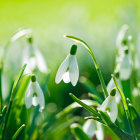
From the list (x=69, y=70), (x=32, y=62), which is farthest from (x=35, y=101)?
(x=32, y=62)

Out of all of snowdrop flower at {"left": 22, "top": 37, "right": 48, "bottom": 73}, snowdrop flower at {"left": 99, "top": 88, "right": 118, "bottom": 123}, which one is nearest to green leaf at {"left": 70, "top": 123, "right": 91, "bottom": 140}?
snowdrop flower at {"left": 99, "top": 88, "right": 118, "bottom": 123}

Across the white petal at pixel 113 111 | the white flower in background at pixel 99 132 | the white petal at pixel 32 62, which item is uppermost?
the white petal at pixel 32 62

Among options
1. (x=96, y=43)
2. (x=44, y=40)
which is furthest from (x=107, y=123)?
(x=44, y=40)

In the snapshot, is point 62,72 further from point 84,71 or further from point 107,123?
point 84,71

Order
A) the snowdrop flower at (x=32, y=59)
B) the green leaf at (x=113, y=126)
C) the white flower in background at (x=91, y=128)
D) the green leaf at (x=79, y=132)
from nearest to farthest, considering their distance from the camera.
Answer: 1. the green leaf at (x=113, y=126)
2. the green leaf at (x=79, y=132)
3. the white flower in background at (x=91, y=128)
4. the snowdrop flower at (x=32, y=59)

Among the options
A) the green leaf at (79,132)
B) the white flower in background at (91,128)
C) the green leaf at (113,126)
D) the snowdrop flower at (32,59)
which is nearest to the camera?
the green leaf at (113,126)

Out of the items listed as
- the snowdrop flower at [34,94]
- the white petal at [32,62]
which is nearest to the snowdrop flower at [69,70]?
the snowdrop flower at [34,94]

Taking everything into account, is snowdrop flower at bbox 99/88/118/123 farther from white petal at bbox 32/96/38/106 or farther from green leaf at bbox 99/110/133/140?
white petal at bbox 32/96/38/106

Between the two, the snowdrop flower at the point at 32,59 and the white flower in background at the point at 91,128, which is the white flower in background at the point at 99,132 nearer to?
the white flower in background at the point at 91,128

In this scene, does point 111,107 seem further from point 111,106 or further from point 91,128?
point 91,128
